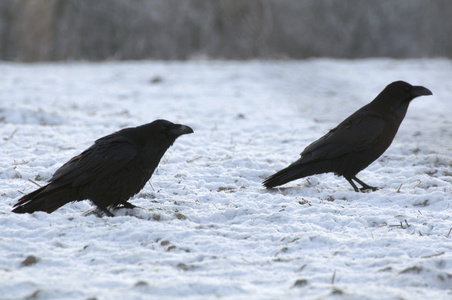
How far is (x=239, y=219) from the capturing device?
4.89m

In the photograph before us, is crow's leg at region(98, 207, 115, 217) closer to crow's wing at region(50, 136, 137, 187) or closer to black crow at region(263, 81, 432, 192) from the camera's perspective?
crow's wing at region(50, 136, 137, 187)

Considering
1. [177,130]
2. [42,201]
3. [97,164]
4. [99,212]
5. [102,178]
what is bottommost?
[99,212]

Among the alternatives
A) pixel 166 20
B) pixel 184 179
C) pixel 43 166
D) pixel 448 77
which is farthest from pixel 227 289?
pixel 166 20

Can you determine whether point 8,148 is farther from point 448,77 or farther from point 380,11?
point 380,11

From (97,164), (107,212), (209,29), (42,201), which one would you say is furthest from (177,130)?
(209,29)

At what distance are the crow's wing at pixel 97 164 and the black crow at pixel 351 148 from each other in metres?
1.62

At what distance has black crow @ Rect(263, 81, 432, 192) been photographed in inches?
237

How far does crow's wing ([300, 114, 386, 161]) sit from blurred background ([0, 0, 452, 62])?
12.4m

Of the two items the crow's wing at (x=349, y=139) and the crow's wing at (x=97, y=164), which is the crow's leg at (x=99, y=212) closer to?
the crow's wing at (x=97, y=164)

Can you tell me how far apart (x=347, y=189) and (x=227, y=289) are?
313cm

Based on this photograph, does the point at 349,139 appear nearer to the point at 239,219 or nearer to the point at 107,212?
the point at 239,219

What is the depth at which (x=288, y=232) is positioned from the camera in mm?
4578

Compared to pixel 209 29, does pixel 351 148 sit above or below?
below

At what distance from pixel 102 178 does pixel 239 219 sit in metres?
1.22
